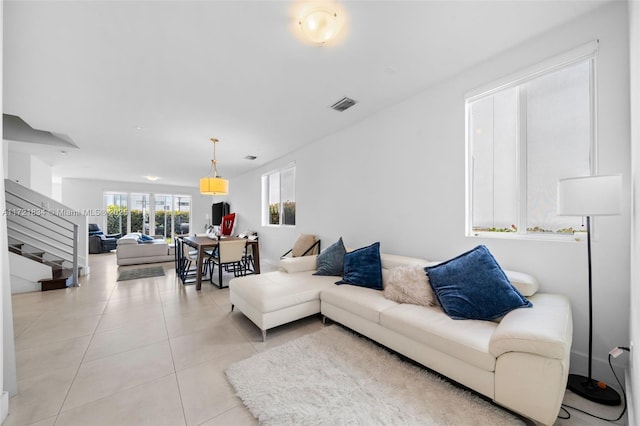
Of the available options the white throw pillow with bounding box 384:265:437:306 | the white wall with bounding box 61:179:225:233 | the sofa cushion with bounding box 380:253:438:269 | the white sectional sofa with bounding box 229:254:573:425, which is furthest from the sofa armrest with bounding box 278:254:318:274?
the white wall with bounding box 61:179:225:233

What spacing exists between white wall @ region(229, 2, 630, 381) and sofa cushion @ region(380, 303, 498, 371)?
31.7 inches

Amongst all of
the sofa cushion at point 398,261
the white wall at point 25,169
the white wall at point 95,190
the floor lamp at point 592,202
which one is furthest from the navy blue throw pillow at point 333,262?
the white wall at point 95,190

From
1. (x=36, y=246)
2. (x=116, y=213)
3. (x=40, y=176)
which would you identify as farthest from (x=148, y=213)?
(x=36, y=246)

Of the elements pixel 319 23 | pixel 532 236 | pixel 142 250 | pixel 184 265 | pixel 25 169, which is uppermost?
pixel 319 23

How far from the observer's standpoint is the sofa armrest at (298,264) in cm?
327

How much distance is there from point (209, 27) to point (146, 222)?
34.9 ft

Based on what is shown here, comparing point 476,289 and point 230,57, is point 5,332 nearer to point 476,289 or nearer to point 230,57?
point 230,57

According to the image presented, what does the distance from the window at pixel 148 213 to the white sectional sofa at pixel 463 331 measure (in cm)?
961

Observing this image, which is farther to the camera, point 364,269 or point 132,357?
point 364,269

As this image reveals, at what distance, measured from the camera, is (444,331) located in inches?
66.4

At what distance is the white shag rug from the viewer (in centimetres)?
143

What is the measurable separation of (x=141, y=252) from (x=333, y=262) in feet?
18.4

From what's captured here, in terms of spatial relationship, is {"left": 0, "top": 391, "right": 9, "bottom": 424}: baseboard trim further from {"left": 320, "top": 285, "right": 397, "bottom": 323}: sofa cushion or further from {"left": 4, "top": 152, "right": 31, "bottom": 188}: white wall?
{"left": 4, "top": 152, "right": 31, "bottom": 188}: white wall

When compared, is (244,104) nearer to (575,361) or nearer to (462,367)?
(462,367)
